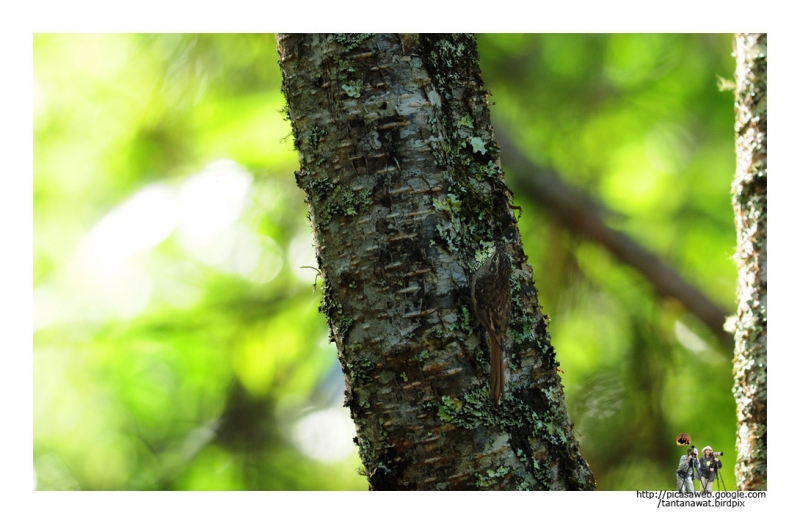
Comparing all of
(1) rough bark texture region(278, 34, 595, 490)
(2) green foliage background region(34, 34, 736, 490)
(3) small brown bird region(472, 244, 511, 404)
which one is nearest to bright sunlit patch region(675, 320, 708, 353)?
(2) green foliage background region(34, 34, 736, 490)

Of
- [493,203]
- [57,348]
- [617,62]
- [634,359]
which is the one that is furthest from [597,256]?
[57,348]

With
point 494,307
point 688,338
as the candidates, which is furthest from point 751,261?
point 494,307

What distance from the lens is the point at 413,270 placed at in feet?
2.80

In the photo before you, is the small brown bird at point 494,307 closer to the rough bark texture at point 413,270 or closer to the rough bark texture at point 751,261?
the rough bark texture at point 413,270

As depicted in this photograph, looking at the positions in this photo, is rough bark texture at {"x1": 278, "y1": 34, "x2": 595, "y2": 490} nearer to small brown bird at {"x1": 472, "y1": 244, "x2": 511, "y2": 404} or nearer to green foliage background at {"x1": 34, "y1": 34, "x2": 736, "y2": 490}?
small brown bird at {"x1": 472, "y1": 244, "x2": 511, "y2": 404}

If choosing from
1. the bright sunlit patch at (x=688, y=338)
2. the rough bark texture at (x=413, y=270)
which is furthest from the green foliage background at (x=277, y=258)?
the rough bark texture at (x=413, y=270)

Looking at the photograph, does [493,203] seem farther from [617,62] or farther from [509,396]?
[617,62]

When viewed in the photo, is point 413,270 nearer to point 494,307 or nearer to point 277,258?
point 494,307

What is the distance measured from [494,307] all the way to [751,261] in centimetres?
82

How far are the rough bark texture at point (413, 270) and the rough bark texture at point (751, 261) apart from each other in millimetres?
604

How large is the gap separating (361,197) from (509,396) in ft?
1.26

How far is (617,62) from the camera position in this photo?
5.44 feet

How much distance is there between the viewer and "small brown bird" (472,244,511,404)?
85cm

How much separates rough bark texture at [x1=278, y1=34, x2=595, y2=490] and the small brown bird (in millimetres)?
14
